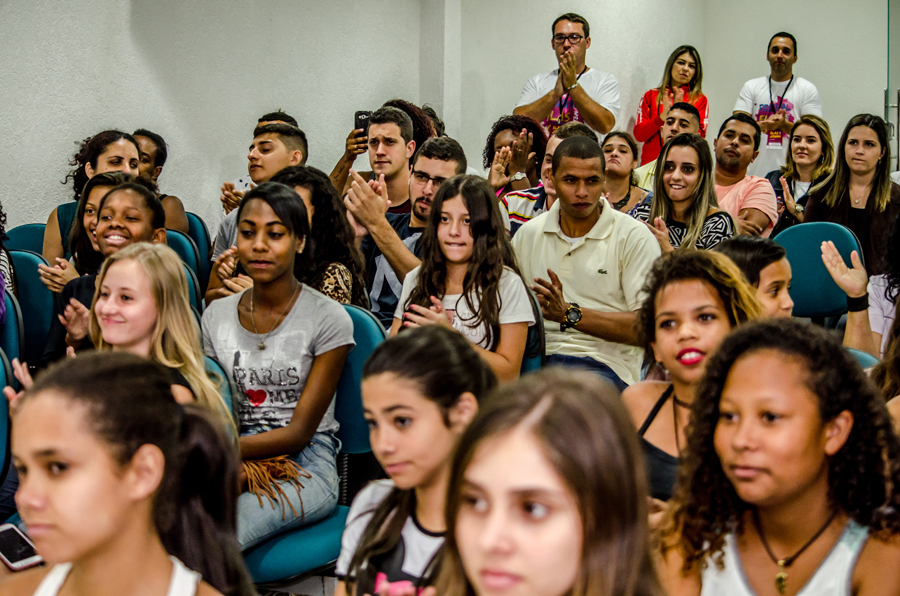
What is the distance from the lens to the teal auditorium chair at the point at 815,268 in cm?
310

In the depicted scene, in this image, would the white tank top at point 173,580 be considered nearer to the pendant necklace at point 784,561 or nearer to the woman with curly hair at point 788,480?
the woman with curly hair at point 788,480

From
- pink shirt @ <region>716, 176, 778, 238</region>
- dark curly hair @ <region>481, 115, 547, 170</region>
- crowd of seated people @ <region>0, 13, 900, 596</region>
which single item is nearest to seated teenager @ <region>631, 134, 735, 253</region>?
crowd of seated people @ <region>0, 13, 900, 596</region>

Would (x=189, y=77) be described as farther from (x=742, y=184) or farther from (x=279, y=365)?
(x=279, y=365)

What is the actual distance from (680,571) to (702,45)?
7.23 meters

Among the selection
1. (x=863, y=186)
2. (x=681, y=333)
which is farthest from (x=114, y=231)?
(x=863, y=186)

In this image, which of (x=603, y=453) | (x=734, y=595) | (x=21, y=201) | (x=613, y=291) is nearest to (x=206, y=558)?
(x=603, y=453)

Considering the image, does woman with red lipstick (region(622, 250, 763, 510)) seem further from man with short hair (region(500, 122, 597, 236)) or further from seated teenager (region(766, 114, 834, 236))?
seated teenager (region(766, 114, 834, 236))

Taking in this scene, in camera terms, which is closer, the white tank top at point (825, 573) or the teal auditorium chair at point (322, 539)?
the white tank top at point (825, 573)

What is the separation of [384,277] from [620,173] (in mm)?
1615

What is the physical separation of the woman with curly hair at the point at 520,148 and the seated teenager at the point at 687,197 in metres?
0.84

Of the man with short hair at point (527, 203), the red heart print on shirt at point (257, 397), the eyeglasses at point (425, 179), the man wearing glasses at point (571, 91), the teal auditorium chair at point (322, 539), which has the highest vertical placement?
the man wearing glasses at point (571, 91)

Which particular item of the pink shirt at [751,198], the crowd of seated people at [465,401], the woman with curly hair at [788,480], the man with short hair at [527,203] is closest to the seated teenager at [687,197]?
the crowd of seated people at [465,401]

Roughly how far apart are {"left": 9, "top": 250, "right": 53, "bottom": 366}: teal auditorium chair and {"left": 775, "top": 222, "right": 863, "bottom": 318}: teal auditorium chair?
2.60 metres

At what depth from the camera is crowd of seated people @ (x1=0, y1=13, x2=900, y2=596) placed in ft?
3.07
